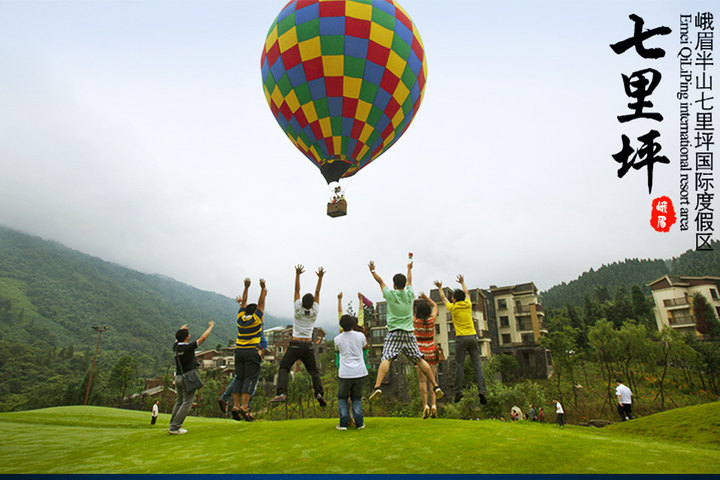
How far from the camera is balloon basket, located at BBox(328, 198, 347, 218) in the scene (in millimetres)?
17906

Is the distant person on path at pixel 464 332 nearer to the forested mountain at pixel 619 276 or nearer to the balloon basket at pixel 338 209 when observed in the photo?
the balloon basket at pixel 338 209

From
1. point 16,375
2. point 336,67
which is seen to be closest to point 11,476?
point 336,67

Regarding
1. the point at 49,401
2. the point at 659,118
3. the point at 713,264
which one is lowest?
the point at 49,401

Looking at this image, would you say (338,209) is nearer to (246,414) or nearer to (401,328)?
(401,328)

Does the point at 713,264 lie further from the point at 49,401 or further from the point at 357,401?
the point at 49,401

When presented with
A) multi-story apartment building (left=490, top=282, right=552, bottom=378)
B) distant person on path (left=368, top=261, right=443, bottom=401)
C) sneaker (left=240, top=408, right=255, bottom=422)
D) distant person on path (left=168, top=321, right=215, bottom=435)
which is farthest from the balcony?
distant person on path (left=168, top=321, right=215, bottom=435)

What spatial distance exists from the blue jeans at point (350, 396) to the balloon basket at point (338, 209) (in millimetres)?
10497

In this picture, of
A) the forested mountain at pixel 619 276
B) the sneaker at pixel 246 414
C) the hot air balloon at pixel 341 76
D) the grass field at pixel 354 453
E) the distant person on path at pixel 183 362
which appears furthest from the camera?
the forested mountain at pixel 619 276

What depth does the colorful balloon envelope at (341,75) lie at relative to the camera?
16.0 metres

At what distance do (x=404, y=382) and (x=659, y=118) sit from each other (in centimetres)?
4676

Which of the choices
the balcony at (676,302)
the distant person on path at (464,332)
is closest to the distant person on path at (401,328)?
the distant person on path at (464,332)

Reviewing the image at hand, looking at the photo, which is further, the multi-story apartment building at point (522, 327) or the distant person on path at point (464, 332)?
the multi-story apartment building at point (522, 327)

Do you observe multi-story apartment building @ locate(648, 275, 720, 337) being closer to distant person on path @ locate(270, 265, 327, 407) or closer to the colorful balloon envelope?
the colorful balloon envelope

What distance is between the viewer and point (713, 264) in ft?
345
